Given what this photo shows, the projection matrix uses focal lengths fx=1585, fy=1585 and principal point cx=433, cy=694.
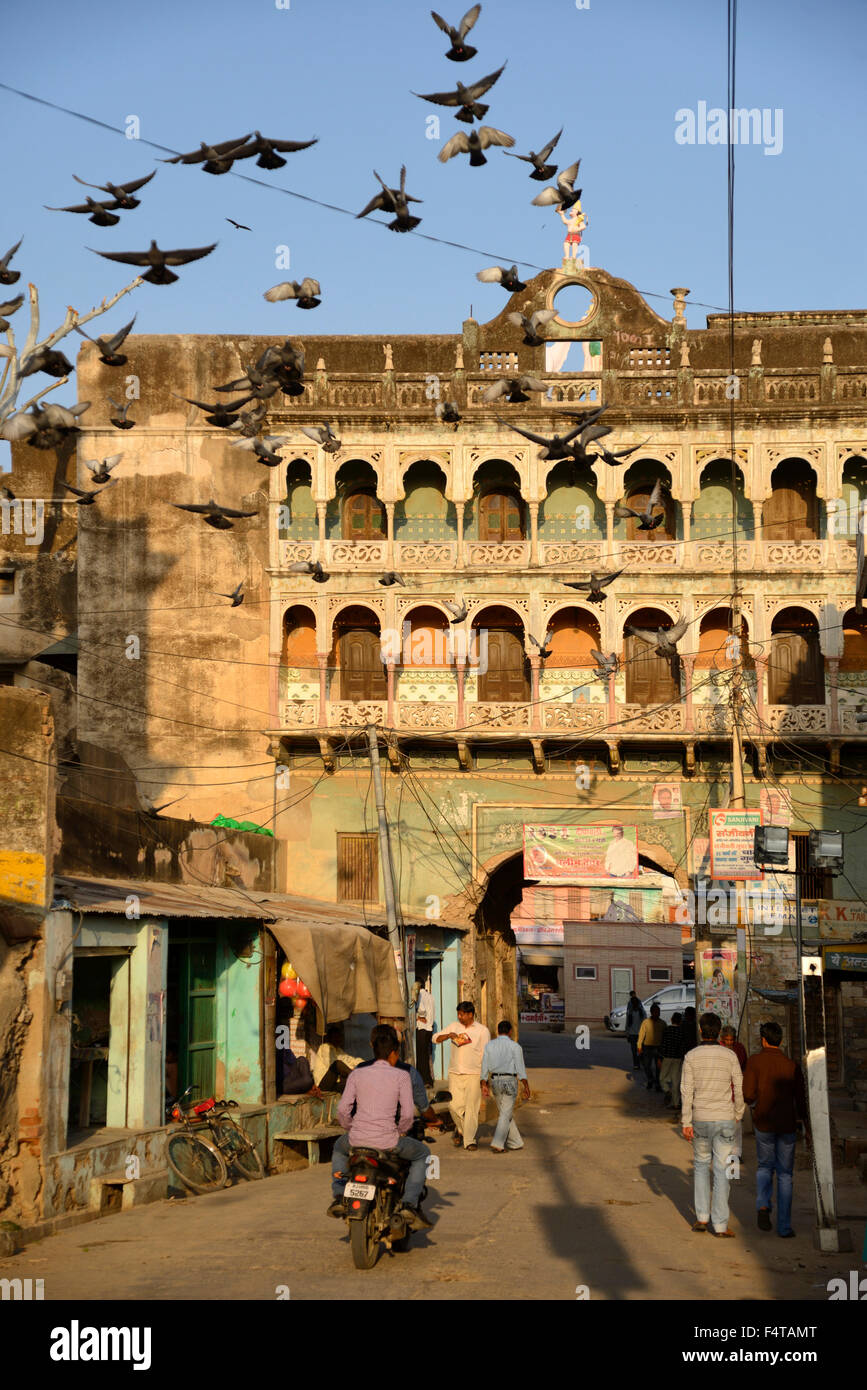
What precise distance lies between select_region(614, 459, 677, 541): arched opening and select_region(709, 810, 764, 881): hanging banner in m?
9.31

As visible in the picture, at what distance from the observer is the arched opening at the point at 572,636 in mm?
31484

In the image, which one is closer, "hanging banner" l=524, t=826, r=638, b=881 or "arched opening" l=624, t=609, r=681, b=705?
"hanging banner" l=524, t=826, r=638, b=881

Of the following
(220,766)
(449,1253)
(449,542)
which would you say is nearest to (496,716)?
(449,542)

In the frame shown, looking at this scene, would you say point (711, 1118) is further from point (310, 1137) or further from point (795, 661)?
point (795, 661)

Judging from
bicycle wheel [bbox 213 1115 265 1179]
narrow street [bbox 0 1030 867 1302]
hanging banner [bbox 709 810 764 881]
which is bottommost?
bicycle wheel [bbox 213 1115 265 1179]

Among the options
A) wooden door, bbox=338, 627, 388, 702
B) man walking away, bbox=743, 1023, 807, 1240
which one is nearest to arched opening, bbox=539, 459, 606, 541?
wooden door, bbox=338, 627, 388, 702

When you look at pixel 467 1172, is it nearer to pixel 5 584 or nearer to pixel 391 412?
pixel 391 412

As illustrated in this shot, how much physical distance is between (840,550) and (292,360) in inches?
630

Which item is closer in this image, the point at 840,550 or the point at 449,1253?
the point at 449,1253

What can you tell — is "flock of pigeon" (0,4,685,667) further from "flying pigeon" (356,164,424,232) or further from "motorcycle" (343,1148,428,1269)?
"motorcycle" (343,1148,428,1269)

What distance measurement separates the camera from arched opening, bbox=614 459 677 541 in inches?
1238

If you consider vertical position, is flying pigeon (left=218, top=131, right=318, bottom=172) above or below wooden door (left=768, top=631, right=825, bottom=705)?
above

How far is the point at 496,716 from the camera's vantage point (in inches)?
1194

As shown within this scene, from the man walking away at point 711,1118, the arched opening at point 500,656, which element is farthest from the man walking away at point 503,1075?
the arched opening at point 500,656
